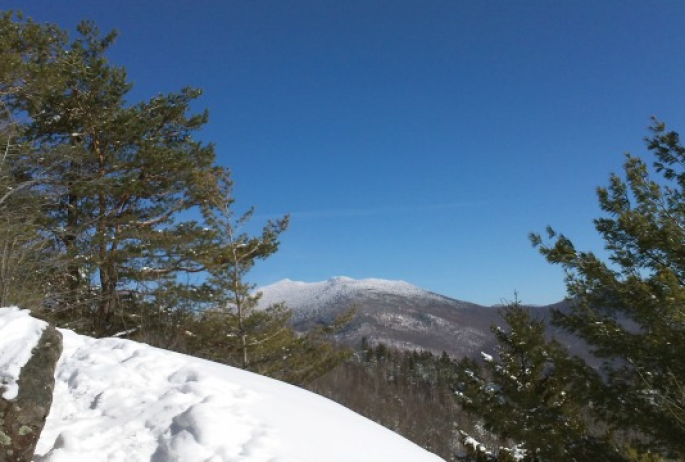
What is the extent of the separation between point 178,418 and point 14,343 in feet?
4.84

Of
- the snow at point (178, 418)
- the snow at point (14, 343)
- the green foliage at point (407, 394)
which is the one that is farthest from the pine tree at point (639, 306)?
the green foliage at point (407, 394)

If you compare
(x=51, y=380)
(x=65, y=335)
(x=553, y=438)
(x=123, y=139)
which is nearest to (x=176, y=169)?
(x=123, y=139)

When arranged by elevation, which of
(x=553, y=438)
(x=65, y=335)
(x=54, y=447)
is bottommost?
(x=553, y=438)

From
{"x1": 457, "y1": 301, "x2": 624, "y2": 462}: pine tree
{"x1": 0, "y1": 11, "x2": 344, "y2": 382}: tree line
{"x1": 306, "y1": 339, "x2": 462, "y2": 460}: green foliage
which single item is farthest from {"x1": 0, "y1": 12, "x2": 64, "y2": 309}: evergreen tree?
{"x1": 306, "y1": 339, "x2": 462, "y2": 460}: green foliage

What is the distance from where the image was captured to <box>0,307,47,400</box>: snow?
3648mm

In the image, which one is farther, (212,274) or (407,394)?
(407,394)

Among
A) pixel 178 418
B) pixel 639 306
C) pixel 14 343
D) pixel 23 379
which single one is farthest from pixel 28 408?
pixel 639 306

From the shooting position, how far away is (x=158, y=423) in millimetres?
3891

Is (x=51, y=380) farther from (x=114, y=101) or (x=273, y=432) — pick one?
(x=114, y=101)

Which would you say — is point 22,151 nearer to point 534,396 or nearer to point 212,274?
point 212,274

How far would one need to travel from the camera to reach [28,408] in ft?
11.7

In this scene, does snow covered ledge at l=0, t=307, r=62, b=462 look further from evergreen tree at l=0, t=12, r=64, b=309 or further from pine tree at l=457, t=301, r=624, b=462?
pine tree at l=457, t=301, r=624, b=462

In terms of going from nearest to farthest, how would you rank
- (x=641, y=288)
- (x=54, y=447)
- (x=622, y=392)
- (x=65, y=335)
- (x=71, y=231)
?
(x=54, y=447)
(x=65, y=335)
(x=641, y=288)
(x=622, y=392)
(x=71, y=231)

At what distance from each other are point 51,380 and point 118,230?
29.6ft
